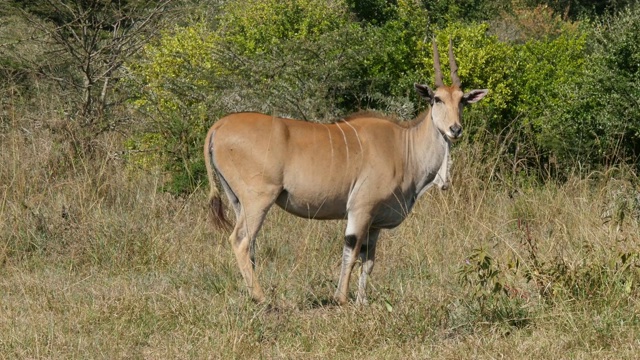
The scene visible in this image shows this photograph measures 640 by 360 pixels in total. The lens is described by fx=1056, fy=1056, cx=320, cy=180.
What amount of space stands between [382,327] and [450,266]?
1.59 meters

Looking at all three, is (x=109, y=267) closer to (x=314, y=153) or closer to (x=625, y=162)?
(x=314, y=153)

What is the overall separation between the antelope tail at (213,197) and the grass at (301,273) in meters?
0.25

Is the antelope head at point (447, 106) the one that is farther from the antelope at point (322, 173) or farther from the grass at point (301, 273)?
the grass at point (301, 273)

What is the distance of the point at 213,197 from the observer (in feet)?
21.8

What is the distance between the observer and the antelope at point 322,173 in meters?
6.29

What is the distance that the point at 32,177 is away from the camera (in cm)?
847

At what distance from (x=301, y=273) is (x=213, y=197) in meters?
0.74

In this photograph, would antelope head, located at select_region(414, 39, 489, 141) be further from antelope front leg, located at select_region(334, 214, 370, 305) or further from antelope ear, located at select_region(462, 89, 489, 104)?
antelope front leg, located at select_region(334, 214, 370, 305)

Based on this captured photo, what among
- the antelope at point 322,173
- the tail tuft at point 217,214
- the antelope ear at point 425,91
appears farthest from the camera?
the antelope ear at point 425,91

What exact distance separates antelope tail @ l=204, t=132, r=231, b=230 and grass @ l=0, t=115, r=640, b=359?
25cm

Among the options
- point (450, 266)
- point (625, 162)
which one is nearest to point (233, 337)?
point (450, 266)

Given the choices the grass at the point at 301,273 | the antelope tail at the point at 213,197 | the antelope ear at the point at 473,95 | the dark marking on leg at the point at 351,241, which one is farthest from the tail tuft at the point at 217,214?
the antelope ear at the point at 473,95

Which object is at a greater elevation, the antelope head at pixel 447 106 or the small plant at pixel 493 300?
the antelope head at pixel 447 106

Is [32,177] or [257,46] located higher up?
[257,46]
